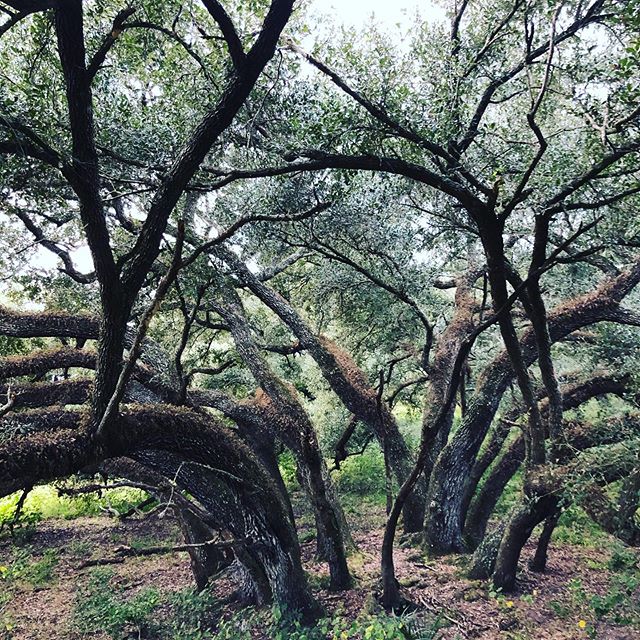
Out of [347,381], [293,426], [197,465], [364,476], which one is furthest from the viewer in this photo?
[364,476]

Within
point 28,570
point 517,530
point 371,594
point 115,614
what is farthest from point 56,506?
point 517,530

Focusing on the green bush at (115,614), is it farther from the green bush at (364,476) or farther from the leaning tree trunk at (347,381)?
the green bush at (364,476)

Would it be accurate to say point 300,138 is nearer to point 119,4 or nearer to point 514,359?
point 119,4

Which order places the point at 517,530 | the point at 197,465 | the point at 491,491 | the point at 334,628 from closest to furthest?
the point at 197,465, the point at 334,628, the point at 517,530, the point at 491,491

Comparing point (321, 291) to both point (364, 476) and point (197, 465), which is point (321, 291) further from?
point (364, 476)

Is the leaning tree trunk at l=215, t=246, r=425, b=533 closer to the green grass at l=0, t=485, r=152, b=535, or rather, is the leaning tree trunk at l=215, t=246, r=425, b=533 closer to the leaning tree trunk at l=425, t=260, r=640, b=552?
the leaning tree trunk at l=425, t=260, r=640, b=552

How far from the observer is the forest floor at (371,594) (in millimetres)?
5531

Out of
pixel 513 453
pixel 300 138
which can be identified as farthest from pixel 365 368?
pixel 300 138

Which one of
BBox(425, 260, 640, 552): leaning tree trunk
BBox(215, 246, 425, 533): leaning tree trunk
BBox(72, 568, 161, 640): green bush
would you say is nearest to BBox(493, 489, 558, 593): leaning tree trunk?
BBox(425, 260, 640, 552): leaning tree trunk

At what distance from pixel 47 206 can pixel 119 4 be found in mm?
2723

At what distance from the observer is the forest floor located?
5531mm

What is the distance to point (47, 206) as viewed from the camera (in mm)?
6086

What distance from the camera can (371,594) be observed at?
6055mm

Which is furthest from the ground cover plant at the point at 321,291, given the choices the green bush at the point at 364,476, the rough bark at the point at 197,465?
the green bush at the point at 364,476
